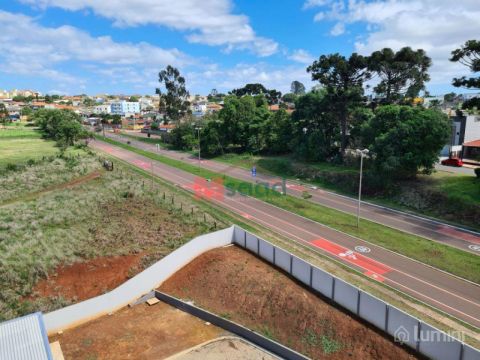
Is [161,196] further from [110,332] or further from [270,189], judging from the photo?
[110,332]

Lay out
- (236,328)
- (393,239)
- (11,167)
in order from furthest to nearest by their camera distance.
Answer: (11,167) < (393,239) < (236,328)

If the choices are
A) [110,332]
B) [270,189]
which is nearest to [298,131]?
[270,189]

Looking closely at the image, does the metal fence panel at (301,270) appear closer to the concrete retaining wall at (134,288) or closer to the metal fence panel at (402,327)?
the metal fence panel at (402,327)

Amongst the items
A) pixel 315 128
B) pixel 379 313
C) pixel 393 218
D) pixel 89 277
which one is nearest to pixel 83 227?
pixel 89 277

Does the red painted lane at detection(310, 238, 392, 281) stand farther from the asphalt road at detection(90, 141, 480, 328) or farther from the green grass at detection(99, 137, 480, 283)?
the green grass at detection(99, 137, 480, 283)

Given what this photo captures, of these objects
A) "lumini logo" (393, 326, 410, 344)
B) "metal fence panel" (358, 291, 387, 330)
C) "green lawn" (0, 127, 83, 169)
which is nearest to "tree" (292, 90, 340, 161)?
"metal fence panel" (358, 291, 387, 330)

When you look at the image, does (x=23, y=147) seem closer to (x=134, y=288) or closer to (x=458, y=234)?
(x=134, y=288)

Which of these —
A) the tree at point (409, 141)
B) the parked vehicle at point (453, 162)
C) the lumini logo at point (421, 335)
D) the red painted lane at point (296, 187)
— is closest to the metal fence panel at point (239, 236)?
the lumini logo at point (421, 335)
